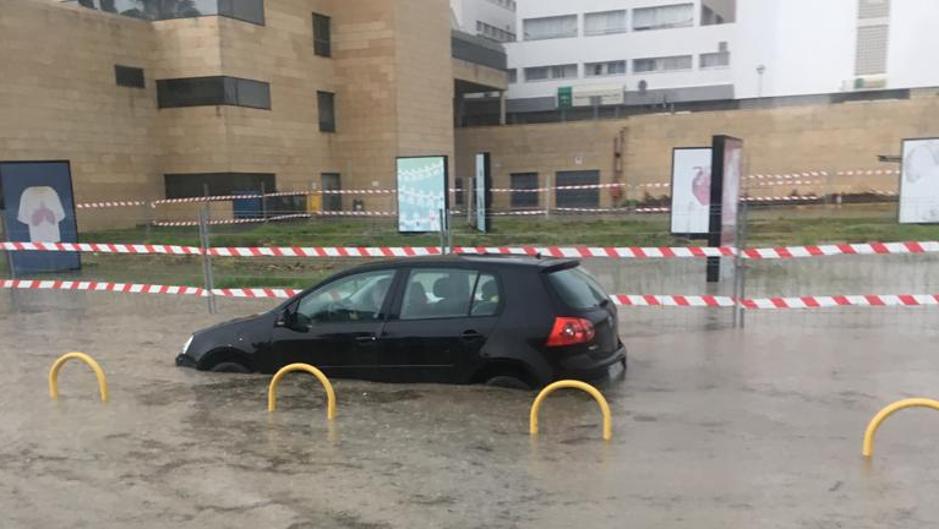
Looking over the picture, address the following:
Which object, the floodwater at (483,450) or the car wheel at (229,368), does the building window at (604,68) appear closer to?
the floodwater at (483,450)

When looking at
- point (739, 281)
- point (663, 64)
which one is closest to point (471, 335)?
point (739, 281)

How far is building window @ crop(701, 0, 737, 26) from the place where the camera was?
6600cm

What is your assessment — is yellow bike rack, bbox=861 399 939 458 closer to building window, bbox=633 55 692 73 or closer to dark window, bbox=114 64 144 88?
dark window, bbox=114 64 144 88

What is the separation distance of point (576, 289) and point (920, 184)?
1526 centimetres

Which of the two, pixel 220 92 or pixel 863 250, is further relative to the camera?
pixel 220 92

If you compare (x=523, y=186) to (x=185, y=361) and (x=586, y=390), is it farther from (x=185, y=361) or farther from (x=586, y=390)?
(x=586, y=390)

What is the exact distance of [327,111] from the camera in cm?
3588

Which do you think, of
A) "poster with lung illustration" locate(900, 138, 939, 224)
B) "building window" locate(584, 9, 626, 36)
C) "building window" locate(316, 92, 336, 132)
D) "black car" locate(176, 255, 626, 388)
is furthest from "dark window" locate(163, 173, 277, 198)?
"building window" locate(584, 9, 626, 36)

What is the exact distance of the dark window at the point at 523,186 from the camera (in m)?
46.6

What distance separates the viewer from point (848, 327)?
9727mm

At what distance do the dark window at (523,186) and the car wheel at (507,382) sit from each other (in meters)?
40.0

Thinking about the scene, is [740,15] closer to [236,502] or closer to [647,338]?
[647,338]

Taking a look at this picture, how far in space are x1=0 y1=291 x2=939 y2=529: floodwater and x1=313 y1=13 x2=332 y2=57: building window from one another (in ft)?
92.8

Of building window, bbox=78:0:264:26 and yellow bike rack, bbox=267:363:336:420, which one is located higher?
building window, bbox=78:0:264:26
